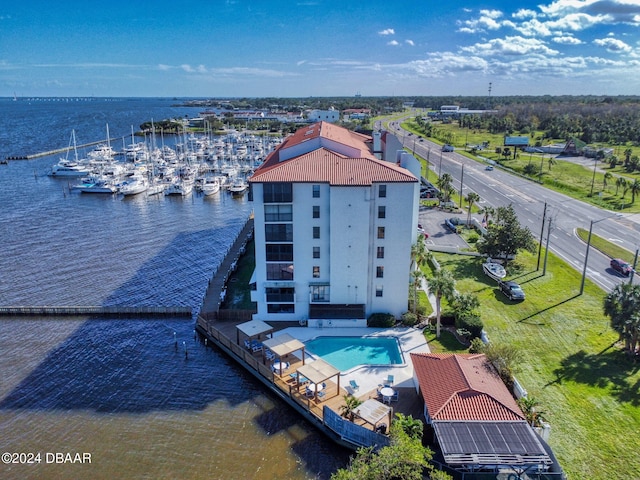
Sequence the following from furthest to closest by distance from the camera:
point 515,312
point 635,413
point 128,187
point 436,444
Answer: point 128,187 → point 515,312 → point 635,413 → point 436,444

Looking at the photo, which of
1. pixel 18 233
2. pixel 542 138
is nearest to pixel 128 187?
pixel 18 233

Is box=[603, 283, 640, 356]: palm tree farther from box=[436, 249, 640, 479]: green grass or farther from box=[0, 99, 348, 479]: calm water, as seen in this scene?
box=[0, 99, 348, 479]: calm water

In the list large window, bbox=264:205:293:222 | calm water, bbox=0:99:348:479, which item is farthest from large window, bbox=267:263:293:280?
calm water, bbox=0:99:348:479

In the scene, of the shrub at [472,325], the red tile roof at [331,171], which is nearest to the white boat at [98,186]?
the red tile roof at [331,171]

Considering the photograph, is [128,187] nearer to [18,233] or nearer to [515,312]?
[18,233]

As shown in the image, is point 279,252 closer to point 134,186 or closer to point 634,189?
point 634,189
